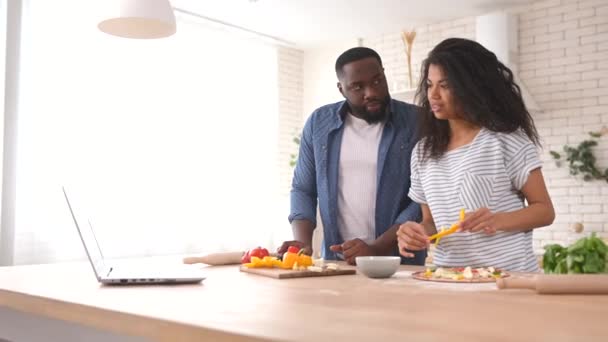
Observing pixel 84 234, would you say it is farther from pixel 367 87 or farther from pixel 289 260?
pixel 367 87

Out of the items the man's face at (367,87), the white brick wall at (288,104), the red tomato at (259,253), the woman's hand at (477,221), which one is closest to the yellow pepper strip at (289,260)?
the red tomato at (259,253)

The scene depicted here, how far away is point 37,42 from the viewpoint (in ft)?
16.2

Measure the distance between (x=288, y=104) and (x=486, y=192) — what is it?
18.1 feet

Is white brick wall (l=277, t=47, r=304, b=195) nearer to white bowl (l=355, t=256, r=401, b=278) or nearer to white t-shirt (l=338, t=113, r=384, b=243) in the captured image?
white t-shirt (l=338, t=113, r=384, b=243)

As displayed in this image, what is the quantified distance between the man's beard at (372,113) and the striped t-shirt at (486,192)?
0.48 metres

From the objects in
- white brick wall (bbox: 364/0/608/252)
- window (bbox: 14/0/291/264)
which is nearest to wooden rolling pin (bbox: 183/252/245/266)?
window (bbox: 14/0/291/264)

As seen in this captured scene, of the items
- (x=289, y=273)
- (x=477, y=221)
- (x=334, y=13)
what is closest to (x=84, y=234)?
(x=289, y=273)

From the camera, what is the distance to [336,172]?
8.09 feet

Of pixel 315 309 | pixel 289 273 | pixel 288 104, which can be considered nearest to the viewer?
pixel 315 309

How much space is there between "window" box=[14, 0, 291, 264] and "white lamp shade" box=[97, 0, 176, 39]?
9.08 ft

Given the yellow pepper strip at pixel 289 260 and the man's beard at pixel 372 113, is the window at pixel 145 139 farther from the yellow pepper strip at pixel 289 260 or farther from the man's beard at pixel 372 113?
the yellow pepper strip at pixel 289 260

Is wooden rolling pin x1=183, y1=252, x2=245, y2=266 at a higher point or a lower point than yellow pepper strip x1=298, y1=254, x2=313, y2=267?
lower

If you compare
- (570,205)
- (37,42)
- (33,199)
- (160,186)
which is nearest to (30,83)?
(37,42)

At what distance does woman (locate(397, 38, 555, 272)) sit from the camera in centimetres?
183
